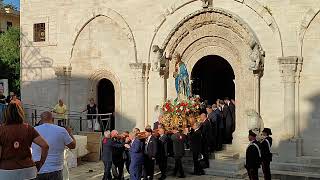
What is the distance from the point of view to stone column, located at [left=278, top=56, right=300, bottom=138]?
45.9 ft

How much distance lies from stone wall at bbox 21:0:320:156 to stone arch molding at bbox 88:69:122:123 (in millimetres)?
40

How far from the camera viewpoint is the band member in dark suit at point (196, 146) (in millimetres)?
12938

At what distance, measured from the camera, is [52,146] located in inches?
236

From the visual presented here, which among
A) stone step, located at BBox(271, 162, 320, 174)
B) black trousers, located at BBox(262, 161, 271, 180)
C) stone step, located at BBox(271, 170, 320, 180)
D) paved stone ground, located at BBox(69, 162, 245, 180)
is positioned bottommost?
paved stone ground, located at BBox(69, 162, 245, 180)

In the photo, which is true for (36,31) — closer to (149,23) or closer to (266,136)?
(149,23)

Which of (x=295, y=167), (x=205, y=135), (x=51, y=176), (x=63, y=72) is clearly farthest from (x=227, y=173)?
(x=63, y=72)

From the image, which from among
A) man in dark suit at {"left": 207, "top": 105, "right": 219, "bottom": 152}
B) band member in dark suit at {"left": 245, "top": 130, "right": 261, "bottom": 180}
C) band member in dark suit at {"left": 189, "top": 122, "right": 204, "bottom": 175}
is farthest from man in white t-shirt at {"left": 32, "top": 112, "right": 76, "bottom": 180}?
man in dark suit at {"left": 207, "top": 105, "right": 219, "bottom": 152}

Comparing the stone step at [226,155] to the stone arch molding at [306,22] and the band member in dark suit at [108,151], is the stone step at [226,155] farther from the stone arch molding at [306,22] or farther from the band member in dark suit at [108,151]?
the stone arch molding at [306,22]

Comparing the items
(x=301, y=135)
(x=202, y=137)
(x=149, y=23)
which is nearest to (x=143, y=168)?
(x=202, y=137)

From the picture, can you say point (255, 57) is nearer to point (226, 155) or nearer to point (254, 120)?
point (254, 120)

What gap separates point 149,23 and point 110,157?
6.55m

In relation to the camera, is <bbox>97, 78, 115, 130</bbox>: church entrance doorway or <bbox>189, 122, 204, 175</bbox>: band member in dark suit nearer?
<bbox>189, 122, 204, 175</bbox>: band member in dark suit

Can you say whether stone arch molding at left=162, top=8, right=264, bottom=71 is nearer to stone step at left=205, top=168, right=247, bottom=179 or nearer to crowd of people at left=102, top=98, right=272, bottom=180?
crowd of people at left=102, top=98, right=272, bottom=180

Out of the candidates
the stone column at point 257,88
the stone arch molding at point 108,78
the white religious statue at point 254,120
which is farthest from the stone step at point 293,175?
the stone arch molding at point 108,78
